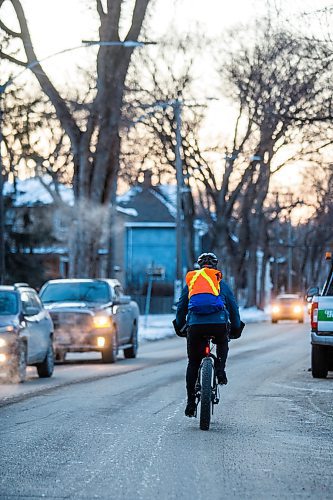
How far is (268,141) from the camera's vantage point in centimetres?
4991

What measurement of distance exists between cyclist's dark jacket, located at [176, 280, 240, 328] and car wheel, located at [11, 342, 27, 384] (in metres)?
7.18

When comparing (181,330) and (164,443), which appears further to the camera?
(181,330)

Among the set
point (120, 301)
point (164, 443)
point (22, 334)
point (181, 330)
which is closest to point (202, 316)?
point (181, 330)

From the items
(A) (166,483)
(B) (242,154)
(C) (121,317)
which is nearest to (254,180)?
(B) (242,154)

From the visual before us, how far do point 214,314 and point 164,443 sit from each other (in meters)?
1.78

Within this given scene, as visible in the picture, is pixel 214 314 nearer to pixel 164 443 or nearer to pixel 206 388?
pixel 206 388

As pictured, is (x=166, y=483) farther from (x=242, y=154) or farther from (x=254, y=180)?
(x=254, y=180)

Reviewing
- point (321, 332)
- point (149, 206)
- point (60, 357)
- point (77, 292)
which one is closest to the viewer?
point (321, 332)

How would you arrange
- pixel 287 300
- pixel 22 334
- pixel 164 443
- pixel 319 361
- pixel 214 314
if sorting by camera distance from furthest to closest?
pixel 287 300 < pixel 319 361 < pixel 22 334 < pixel 214 314 < pixel 164 443

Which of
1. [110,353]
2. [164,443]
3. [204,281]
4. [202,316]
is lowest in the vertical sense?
[164,443]

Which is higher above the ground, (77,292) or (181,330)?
(77,292)

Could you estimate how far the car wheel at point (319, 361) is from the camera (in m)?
20.9

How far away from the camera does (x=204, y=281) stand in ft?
43.5

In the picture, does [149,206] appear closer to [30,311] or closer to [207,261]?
[30,311]
